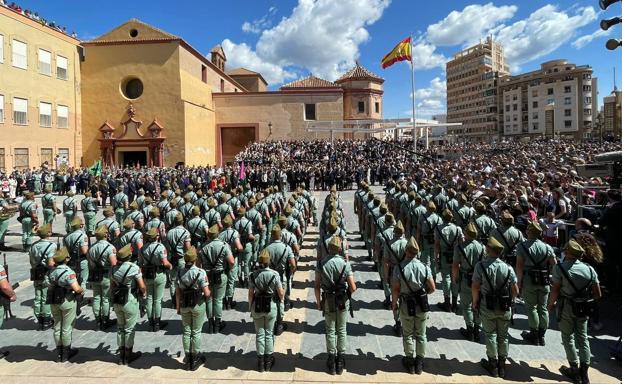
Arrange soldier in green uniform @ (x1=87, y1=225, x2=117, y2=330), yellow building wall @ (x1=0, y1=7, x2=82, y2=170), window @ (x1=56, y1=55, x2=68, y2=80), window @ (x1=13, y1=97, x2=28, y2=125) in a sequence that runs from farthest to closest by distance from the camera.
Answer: window @ (x1=56, y1=55, x2=68, y2=80) → window @ (x1=13, y1=97, x2=28, y2=125) → yellow building wall @ (x1=0, y1=7, x2=82, y2=170) → soldier in green uniform @ (x1=87, y1=225, x2=117, y2=330)

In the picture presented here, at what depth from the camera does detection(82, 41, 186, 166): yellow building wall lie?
116 ft

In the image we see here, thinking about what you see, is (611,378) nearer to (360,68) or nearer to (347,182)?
(347,182)

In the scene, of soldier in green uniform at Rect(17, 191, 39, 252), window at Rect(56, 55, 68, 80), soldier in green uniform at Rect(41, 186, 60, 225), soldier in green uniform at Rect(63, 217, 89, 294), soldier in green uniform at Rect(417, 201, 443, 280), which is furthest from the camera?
window at Rect(56, 55, 68, 80)

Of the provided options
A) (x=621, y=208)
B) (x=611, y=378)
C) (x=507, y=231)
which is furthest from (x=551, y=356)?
(x=621, y=208)

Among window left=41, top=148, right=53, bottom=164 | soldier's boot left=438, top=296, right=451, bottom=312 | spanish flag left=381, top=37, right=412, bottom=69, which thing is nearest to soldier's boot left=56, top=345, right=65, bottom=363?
soldier's boot left=438, top=296, right=451, bottom=312

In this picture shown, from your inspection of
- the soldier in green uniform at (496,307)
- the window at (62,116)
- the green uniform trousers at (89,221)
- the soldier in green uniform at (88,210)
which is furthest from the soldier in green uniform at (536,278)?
the window at (62,116)

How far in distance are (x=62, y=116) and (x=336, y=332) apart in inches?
1399

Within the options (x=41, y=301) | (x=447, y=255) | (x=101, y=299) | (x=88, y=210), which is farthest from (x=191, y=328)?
(x=88, y=210)

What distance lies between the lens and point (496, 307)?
5.45m

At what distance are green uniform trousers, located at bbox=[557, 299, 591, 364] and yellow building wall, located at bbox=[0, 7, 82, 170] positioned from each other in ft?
108

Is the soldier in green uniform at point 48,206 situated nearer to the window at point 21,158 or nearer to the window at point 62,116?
the window at point 21,158

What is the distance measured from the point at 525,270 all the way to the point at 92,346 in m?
7.02

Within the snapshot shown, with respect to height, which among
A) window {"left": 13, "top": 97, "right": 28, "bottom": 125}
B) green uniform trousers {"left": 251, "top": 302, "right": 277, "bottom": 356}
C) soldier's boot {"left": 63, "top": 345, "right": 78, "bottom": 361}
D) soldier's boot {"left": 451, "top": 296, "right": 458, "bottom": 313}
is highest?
window {"left": 13, "top": 97, "right": 28, "bottom": 125}

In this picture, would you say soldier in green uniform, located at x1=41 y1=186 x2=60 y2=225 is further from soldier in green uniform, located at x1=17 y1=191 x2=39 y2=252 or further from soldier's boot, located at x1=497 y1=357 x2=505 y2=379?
soldier's boot, located at x1=497 y1=357 x2=505 y2=379
